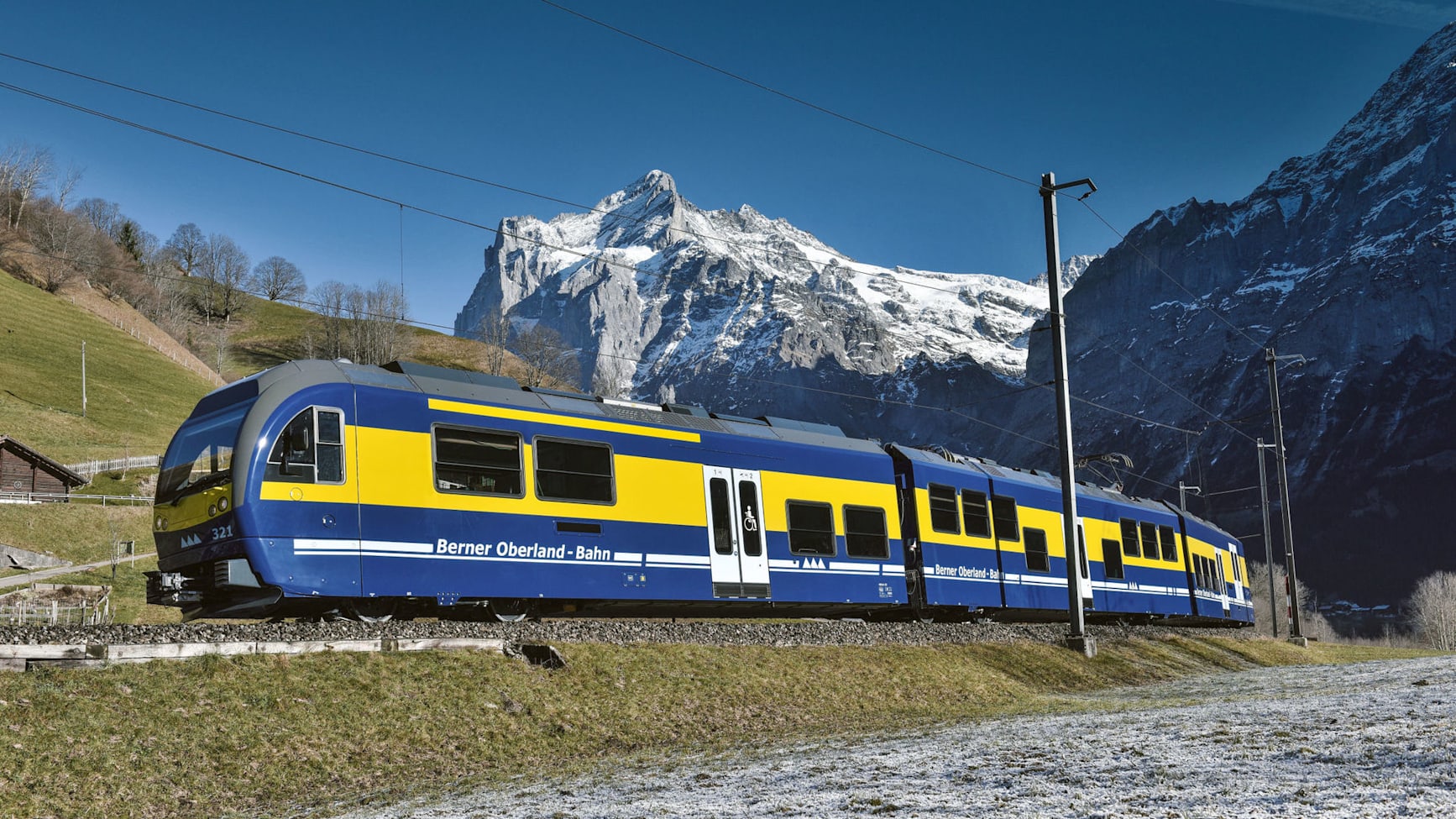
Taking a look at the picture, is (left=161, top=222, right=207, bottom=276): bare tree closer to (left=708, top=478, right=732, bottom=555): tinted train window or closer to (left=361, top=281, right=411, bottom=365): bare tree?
(left=361, top=281, right=411, bottom=365): bare tree

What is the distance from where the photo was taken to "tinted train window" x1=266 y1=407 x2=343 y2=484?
49.8 ft

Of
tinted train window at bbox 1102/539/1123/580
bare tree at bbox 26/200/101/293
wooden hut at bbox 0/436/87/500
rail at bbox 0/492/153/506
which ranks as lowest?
tinted train window at bbox 1102/539/1123/580

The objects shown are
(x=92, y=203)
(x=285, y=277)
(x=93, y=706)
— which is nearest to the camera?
(x=93, y=706)

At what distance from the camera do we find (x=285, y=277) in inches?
6526

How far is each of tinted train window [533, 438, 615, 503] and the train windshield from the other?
15.1 feet

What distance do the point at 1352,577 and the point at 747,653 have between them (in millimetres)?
206634

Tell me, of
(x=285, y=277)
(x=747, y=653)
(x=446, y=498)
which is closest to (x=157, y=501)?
(x=446, y=498)

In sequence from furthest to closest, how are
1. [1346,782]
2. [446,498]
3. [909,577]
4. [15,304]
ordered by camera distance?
[15,304]
[909,577]
[446,498]
[1346,782]

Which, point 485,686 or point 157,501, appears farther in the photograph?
point 157,501

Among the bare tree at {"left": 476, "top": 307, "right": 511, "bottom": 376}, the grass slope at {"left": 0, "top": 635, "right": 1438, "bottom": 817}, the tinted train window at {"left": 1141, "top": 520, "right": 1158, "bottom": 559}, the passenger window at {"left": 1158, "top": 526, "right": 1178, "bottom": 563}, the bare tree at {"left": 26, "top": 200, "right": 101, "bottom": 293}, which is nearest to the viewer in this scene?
the grass slope at {"left": 0, "top": 635, "right": 1438, "bottom": 817}

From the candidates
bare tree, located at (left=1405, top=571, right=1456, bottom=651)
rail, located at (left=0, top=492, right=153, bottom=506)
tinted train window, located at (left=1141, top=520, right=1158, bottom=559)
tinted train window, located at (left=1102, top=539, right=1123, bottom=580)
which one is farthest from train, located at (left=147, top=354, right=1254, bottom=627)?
bare tree, located at (left=1405, top=571, right=1456, bottom=651)

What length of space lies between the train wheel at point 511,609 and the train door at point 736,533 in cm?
383

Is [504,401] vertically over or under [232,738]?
over

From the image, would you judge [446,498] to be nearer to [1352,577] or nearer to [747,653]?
[747,653]
